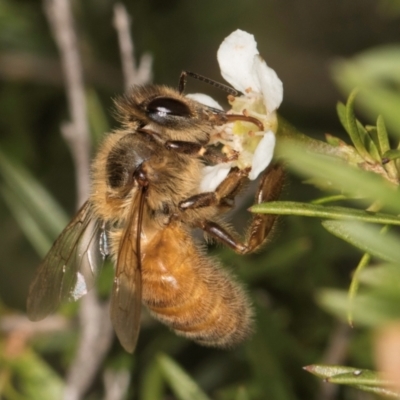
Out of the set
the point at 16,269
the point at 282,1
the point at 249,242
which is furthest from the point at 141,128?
the point at 282,1

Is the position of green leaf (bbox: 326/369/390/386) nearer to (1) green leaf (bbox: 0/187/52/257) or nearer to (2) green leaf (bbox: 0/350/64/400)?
(2) green leaf (bbox: 0/350/64/400)

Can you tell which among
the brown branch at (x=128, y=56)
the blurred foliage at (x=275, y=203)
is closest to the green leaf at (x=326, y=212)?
the blurred foliage at (x=275, y=203)

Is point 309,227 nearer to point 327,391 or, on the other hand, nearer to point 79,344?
point 327,391

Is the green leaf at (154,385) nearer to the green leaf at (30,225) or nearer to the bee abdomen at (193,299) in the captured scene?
the bee abdomen at (193,299)

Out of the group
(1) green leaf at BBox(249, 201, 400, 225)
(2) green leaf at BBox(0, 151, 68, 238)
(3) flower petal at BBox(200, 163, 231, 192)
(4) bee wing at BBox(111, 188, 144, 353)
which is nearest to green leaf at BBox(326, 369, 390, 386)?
(1) green leaf at BBox(249, 201, 400, 225)

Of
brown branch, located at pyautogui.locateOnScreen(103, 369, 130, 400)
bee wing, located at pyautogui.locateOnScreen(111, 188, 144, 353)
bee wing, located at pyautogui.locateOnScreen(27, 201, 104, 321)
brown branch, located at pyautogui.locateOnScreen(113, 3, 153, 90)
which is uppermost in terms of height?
brown branch, located at pyautogui.locateOnScreen(113, 3, 153, 90)

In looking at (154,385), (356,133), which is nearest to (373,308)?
(356,133)
